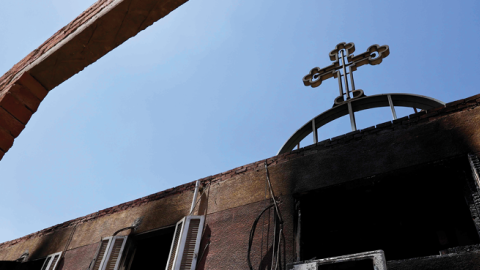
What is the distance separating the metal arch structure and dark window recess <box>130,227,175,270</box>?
102 inches

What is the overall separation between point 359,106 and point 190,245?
12.2ft

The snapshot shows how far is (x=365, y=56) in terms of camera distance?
22.3 ft

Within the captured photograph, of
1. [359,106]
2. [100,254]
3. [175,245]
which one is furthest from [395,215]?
[100,254]

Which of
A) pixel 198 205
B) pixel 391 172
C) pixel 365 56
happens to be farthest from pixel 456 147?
pixel 198 205

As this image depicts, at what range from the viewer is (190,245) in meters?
4.96

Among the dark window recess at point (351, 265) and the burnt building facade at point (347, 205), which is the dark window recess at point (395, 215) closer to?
the burnt building facade at point (347, 205)

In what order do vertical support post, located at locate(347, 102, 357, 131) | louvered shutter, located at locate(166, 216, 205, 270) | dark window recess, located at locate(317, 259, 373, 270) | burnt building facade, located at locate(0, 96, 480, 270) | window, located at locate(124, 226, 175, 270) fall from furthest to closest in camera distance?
window, located at locate(124, 226, 175, 270)
vertical support post, located at locate(347, 102, 357, 131)
louvered shutter, located at locate(166, 216, 205, 270)
burnt building facade, located at locate(0, 96, 480, 270)
dark window recess, located at locate(317, 259, 373, 270)

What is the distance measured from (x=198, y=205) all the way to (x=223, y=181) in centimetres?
57

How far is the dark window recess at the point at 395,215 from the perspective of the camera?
4.18 meters

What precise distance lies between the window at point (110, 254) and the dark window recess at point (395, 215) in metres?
3.16

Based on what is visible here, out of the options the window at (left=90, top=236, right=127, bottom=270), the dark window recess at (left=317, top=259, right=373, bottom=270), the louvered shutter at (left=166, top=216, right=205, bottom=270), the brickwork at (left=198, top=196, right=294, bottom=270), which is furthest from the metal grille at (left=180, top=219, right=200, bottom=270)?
the dark window recess at (left=317, top=259, right=373, bottom=270)

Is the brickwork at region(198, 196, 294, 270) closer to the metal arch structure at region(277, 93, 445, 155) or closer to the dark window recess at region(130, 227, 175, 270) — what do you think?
the dark window recess at region(130, 227, 175, 270)

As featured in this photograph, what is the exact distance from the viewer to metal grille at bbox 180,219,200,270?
15.7ft

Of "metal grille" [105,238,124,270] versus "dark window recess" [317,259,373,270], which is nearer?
"dark window recess" [317,259,373,270]
